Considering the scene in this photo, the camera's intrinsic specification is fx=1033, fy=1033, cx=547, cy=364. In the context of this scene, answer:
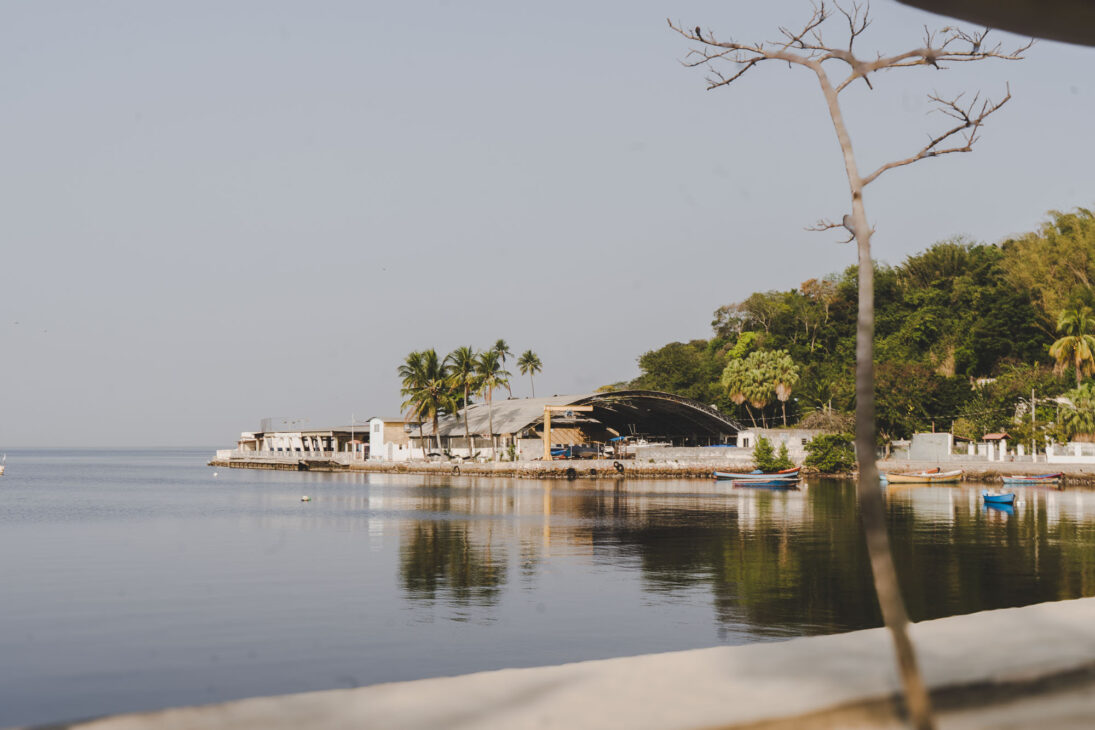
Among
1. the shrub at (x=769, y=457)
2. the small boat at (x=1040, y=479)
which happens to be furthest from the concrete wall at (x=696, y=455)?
the small boat at (x=1040, y=479)

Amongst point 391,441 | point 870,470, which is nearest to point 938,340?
point 391,441

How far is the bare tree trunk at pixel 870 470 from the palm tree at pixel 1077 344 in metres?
75.9

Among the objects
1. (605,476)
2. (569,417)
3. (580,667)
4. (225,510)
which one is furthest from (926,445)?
(580,667)

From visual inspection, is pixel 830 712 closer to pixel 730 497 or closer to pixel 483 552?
pixel 483 552

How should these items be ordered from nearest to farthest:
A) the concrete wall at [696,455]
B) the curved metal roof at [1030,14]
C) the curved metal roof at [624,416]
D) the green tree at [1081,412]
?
the curved metal roof at [1030,14] → the green tree at [1081,412] → the concrete wall at [696,455] → the curved metal roof at [624,416]

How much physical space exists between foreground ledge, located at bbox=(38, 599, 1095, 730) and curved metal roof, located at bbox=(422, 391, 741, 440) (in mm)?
85902

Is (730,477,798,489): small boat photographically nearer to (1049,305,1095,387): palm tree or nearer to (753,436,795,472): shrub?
(753,436,795,472): shrub

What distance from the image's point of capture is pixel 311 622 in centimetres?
2103

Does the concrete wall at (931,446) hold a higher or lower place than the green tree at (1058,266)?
lower

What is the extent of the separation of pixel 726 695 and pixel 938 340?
3702 inches

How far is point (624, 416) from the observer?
104 metres

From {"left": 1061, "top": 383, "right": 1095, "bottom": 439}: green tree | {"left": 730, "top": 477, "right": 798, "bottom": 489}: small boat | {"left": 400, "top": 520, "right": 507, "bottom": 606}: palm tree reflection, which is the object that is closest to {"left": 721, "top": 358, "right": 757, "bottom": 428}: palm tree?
{"left": 730, "top": 477, "right": 798, "bottom": 489}: small boat

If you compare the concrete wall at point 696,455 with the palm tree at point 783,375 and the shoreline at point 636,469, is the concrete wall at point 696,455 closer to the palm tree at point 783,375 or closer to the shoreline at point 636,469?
the shoreline at point 636,469

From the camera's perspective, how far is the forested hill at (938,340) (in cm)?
8312
